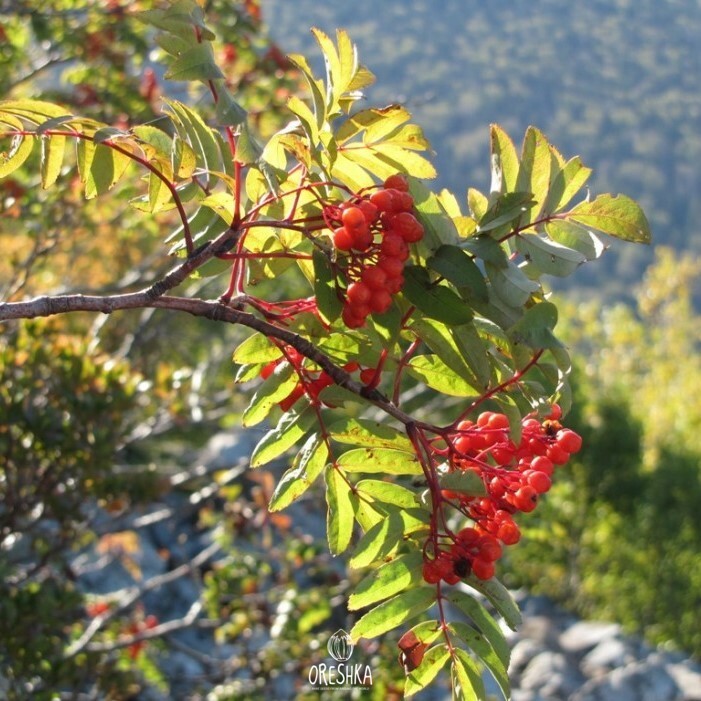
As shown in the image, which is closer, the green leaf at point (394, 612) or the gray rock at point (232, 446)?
the green leaf at point (394, 612)

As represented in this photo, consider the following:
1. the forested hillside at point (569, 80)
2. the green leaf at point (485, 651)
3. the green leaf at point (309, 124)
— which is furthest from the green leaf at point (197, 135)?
the forested hillside at point (569, 80)

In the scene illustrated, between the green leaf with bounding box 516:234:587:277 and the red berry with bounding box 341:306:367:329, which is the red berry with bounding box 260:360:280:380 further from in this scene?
the green leaf with bounding box 516:234:587:277

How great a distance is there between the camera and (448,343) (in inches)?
56.0

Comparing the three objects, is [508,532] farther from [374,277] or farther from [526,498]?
[374,277]

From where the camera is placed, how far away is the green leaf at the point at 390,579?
1376 millimetres

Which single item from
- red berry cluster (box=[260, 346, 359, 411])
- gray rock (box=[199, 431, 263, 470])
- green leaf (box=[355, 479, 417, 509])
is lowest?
gray rock (box=[199, 431, 263, 470])

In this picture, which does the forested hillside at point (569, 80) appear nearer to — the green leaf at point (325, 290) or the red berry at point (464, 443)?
the red berry at point (464, 443)

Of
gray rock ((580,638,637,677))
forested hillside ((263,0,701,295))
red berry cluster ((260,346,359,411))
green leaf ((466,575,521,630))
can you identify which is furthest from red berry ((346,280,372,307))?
forested hillside ((263,0,701,295))

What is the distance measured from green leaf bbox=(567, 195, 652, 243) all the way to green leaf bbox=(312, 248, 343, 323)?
1.31 feet

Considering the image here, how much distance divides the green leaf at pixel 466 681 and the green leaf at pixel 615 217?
2.29 ft

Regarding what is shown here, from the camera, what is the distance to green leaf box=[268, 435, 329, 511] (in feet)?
4.81

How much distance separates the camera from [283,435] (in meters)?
1.51

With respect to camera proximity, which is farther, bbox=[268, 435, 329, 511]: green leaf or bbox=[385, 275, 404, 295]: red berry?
bbox=[268, 435, 329, 511]: green leaf

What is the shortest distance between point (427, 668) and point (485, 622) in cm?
15
